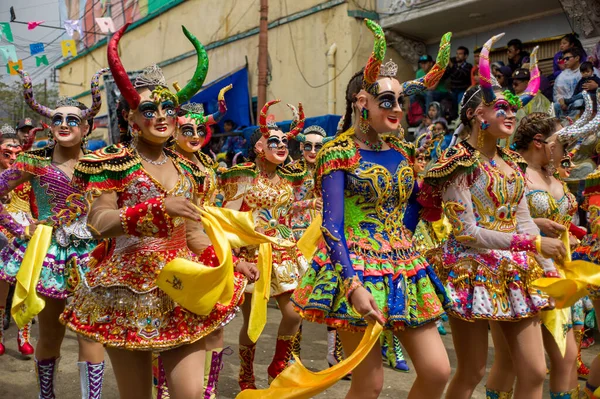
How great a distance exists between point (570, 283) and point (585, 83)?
19.6 feet

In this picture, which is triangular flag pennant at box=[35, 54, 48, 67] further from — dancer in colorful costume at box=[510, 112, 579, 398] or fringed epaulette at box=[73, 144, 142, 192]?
fringed epaulette at box=[73, 144, 142, 192]

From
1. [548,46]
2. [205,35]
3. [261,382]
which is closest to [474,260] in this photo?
[261,382]

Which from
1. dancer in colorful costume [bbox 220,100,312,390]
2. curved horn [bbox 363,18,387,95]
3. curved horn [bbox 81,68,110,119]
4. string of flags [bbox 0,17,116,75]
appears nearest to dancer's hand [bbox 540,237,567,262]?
curved horn [bbox 363,18,387,95]

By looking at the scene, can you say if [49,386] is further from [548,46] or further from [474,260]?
[548,46]

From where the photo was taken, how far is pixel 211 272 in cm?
304

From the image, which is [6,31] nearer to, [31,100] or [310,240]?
[31,100]

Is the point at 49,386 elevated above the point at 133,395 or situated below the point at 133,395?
below

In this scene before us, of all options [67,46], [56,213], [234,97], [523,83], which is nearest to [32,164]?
[56,213]

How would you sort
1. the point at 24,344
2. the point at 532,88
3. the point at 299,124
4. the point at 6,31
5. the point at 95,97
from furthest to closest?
the point at 6,31 < the point at 24,344 < the point at 299,124 < the point at 95,97 < the point at 532,88

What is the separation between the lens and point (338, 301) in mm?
3479

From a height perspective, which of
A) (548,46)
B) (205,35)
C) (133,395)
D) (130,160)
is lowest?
(133,395)

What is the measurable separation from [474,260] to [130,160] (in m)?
2.20

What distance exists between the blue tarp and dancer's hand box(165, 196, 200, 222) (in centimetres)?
1468

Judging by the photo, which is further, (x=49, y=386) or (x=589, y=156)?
(x=589, y=156)
